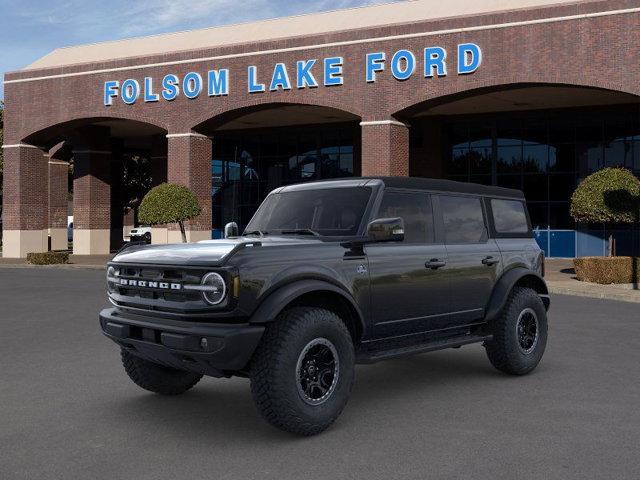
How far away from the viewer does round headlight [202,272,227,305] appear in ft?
17.7

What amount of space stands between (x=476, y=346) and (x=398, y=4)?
24.8 meters

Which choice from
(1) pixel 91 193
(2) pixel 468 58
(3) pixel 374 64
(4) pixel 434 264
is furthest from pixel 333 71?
(4) pixel 434 264

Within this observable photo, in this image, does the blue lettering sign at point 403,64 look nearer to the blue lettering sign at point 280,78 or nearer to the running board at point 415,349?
the blue lettering sign at point 280,78

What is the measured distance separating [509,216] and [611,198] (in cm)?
1484

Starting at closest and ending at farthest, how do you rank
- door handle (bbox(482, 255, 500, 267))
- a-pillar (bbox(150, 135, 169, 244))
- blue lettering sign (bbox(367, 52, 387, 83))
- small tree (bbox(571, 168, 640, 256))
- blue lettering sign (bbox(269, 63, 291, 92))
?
door handle (bbox(482, 255, 500, 267)) < small tree (bbox(571, 168, 640, 256)) < blue lettering sign (bbox(367, 52, 387, 83)) < blue lettering sign (bbox(269, 63, 291, 92)) < a-pillar (bbox(150, 135, 169, 244))

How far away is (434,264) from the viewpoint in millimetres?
6902

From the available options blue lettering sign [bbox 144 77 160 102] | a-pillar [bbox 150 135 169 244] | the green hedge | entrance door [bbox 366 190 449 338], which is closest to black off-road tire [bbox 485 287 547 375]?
entrance door [bbox 366 190 449 338]

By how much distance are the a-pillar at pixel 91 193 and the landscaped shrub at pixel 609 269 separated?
87.0ft

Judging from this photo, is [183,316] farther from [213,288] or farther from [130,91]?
[130,91]

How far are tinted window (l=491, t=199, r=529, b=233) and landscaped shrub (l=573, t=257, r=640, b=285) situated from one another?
41.8 feet

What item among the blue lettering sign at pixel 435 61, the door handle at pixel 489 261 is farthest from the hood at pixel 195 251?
the blue lettering sign at pixel 435 61

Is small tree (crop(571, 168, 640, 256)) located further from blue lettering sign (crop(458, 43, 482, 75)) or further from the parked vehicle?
the parked vehicle

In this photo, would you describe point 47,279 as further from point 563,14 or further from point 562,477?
point 562,477

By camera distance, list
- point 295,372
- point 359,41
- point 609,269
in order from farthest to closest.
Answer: point 359,41 < point 609,269 < point 295,372
